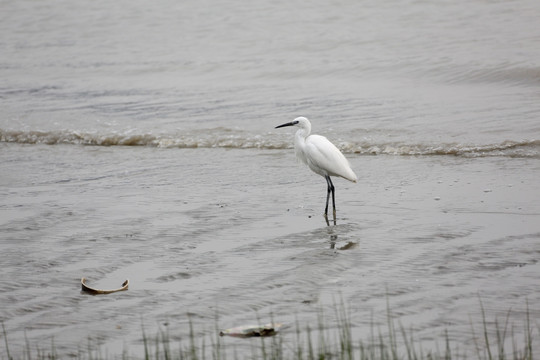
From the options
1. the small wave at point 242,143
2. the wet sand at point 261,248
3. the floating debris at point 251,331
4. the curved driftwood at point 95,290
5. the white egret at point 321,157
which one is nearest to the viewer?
the floating debris at point 251,331

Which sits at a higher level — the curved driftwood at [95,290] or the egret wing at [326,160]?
the egret wing at [326,160]

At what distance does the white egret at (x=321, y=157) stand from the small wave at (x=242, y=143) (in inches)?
85.1

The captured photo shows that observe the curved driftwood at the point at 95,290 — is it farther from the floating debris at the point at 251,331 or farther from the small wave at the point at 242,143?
the small wave at the point at 242,143

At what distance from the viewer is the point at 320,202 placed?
292 inches

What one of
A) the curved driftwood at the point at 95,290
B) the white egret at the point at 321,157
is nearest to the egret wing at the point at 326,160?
the white egret at the point at 321,157

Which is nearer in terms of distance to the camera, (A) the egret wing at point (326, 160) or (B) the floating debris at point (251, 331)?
(B) the floating debris at point (251, 331)

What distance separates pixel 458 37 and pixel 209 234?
41.1 ft

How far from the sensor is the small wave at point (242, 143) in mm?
9328

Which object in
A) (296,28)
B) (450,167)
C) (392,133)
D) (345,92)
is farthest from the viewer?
(296,28)

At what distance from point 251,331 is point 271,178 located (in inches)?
183

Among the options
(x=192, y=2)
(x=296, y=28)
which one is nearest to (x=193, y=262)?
(x=296, y=28)

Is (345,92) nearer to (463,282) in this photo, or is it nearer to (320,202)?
(320,202)

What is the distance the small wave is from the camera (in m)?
9.33

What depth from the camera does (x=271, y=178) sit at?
854 cm
